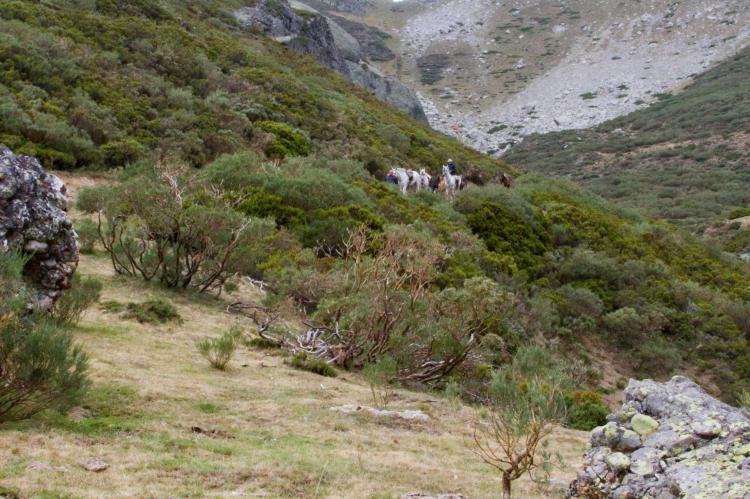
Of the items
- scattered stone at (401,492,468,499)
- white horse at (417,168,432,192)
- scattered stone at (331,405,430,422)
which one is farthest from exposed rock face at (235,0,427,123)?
scattered stone at (401,492,468,499)

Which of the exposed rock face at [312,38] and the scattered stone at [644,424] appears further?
the exposed rock face at [312,38]

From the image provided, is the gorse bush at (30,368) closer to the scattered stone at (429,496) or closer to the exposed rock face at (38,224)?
the exposed rock face at (38,224)

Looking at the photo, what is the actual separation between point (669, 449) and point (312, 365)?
6868mm

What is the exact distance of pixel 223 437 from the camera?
670 cm

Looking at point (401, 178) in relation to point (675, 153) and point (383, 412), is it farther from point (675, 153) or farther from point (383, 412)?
point (675, 153)

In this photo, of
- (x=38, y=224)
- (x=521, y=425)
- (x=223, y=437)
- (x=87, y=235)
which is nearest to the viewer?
(x=521, y=425)

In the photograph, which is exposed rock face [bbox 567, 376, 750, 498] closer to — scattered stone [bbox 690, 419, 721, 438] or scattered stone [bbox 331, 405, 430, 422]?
scattered stone [bbox 690, 419, 721, 438]

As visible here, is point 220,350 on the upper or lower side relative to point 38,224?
lower

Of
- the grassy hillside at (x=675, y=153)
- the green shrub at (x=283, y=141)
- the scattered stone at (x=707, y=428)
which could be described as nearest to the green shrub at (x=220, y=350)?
the scattered stone at (x=707, y=428)

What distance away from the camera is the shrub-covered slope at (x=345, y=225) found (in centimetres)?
1188

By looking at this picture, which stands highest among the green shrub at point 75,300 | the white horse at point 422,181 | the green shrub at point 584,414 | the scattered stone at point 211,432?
the white horse at point 422,181

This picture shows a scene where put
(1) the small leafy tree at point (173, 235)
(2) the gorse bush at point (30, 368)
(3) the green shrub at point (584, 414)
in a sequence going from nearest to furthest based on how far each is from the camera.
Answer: (2) the gorse bush at point (30, 368) < (3) the green shrub at point (584, 414) < (1) the small leafy tree at point (173, 235)

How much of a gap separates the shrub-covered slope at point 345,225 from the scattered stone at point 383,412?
245cm

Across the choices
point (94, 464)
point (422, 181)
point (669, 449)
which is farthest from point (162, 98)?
point (669, 449)
